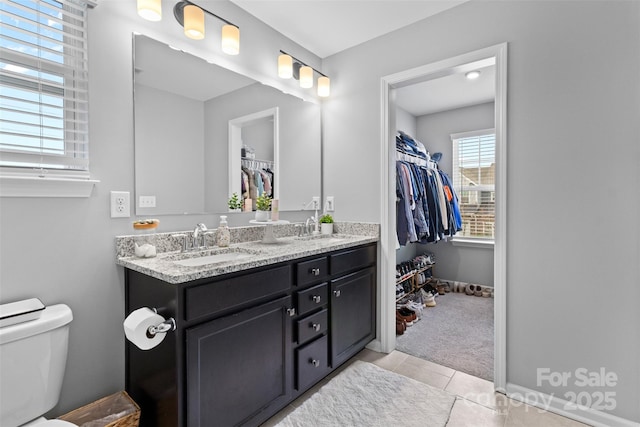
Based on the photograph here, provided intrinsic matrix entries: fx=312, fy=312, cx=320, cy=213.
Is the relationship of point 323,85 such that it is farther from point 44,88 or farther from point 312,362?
point 312,362

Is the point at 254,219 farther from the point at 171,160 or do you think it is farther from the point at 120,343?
the point at 120,343

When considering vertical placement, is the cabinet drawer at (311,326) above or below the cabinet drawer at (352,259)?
below

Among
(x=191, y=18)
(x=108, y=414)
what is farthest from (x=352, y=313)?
(x=191, y=18)

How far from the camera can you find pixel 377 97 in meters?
2.48

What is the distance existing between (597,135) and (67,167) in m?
2.64

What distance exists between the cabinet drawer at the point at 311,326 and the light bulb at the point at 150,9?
1.76 m

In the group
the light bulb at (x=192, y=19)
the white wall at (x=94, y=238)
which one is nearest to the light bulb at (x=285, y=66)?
the light bulb at (x=192, y=19)

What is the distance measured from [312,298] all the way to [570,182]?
1.61 meters

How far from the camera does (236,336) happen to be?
1436 millimetres

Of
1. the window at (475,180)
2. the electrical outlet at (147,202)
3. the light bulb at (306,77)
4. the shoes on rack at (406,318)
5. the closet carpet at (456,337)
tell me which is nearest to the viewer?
the electrical outlet at (147,202)

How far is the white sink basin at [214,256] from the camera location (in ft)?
5.41

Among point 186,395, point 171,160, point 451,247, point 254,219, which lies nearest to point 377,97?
point 254,219

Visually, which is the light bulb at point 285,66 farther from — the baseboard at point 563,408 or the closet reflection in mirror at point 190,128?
the baseboard at point 563,408

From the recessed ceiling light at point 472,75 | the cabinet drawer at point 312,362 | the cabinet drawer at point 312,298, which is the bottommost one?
the cabinet drawer at point 312,362
